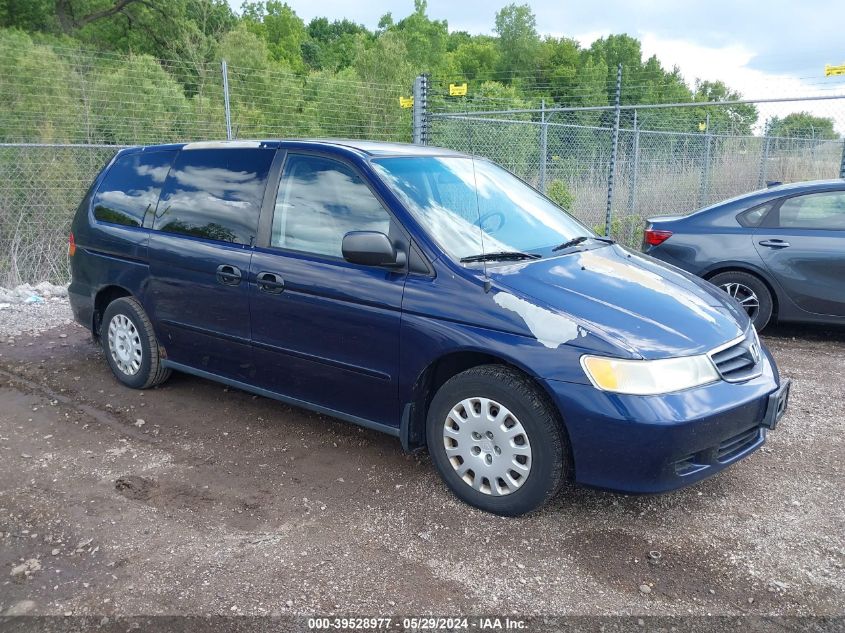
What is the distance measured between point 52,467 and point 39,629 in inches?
60.1

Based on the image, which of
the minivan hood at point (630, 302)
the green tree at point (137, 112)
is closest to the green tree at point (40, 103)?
the green tree at point (137, 112)

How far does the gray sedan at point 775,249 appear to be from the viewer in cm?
620

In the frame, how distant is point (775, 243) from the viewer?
6.38 m

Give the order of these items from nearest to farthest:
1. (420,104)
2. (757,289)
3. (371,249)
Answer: (371,249) < (757,289) < (420,104)

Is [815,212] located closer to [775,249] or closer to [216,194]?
[775,249]

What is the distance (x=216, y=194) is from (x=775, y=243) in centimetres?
492

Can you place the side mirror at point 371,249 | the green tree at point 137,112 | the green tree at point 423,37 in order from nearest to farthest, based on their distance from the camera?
1. the side mirror at point 371,249
2. the green tree at point 137,112
3. the green tree at point 423,37

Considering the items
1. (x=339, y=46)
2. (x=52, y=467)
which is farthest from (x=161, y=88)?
(x=339, y=46)

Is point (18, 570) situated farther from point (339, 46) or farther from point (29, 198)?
point (339, 46)

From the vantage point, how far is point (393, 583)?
2.85 meters

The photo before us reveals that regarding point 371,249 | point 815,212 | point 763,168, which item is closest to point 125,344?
point 371,249

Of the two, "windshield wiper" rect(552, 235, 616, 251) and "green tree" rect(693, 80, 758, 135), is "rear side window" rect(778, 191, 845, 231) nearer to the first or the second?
"windshield wiper" rect(552, 235, 616, 251)

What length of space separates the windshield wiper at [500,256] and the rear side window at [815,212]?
3849 millimetres

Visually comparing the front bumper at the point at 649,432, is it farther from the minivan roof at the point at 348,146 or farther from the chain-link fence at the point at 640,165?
the chain-link fence at the point at 640,165
